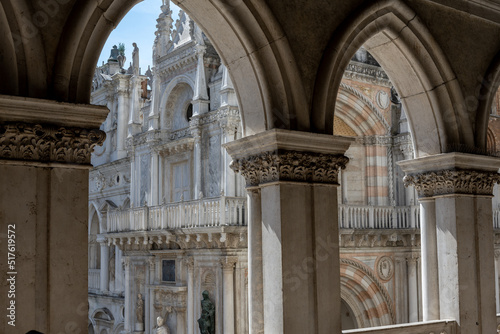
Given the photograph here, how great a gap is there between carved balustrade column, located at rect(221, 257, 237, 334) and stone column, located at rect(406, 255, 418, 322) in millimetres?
5000

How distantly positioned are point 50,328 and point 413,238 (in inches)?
544

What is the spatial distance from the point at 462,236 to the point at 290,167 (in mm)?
2534

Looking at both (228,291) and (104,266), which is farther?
(104,266)

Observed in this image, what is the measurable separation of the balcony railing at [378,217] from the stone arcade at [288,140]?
8.28 m

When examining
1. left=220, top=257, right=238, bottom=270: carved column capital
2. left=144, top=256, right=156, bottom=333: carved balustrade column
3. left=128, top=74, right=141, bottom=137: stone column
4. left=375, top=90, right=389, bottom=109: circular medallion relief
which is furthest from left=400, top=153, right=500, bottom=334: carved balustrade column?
left=128, top=74, right=141, bottom=137: stone column

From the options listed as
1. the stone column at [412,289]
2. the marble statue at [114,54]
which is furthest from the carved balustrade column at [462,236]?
the marble statue at [114,54]

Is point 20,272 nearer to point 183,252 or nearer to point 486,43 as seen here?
point 486,43

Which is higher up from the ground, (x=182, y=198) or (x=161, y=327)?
(x=182, y=198)

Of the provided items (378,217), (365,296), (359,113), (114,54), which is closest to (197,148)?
(359,113)

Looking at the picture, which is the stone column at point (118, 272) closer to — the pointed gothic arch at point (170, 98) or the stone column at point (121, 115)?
the stone column at point (121, 115)

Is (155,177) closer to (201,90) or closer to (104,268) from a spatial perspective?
(201,90)

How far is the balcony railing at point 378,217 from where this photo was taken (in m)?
15.7

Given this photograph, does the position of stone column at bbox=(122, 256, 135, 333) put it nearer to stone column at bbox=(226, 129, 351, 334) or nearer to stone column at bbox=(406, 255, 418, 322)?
stone column at bbox=(406, 255, 418, 322)

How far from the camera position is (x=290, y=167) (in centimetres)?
555
